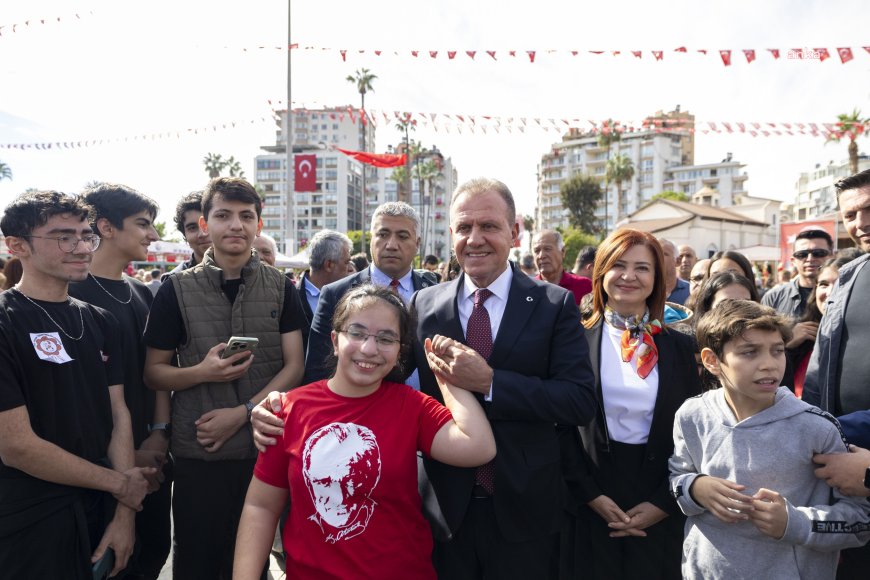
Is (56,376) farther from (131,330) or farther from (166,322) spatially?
(131,330)

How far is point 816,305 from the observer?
13.2 ft

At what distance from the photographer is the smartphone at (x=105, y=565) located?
2412 millimetres

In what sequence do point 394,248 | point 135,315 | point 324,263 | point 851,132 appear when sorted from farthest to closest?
point 851,132 < point 324,263 < point 394,248 < point 135,315

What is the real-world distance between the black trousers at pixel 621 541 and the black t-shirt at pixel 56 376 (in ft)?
7.37

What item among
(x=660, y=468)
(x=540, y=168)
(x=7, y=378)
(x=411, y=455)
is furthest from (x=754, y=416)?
(x=540, y=168)

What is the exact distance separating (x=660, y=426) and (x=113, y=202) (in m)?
3.32

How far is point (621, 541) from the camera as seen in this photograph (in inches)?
106

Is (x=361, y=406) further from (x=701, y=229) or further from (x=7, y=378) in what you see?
(x=701, y=229)

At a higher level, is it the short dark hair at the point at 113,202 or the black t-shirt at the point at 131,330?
the short dark hair at the point at 113,202

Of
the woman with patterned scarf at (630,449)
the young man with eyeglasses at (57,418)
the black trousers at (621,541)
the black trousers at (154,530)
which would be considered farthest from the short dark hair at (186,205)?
the black trousers at (621,541)

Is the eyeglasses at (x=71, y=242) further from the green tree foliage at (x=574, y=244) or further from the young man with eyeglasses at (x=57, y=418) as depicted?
the green tree foliage at (x=574, y=244)

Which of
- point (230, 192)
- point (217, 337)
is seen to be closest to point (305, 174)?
point (230, 192)

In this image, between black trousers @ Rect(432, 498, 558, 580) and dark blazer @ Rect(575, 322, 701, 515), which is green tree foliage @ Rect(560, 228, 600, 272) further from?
black trousers @ Rect(432, 498, 558, 580)

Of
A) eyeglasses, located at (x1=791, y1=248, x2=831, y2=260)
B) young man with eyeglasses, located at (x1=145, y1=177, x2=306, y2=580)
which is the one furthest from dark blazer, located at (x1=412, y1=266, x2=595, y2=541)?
eyeglasses, located at (x1=791, y1=248, x2=831, y2=260)
